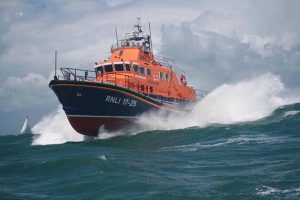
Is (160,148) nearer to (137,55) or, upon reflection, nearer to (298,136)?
(298,136)

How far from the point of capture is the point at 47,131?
1883 centimetres

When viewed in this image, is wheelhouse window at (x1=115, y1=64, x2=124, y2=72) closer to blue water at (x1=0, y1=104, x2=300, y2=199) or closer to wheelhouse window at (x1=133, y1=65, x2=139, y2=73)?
wheelhouse window at (x1=133, y1=65, x2=139, y2=73)

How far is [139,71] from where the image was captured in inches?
699

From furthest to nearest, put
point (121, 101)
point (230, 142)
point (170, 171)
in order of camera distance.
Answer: point (121, 101), point (230, 142), point (170, 171)

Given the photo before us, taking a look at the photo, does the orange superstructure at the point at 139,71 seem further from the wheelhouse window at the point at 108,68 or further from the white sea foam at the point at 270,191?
the white sea foam at the point at 270,191

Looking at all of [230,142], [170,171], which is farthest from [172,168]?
[230,142]

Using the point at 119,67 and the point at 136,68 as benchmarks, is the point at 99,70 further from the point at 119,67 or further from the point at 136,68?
the point at 136,68

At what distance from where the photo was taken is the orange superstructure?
1748 centimetres

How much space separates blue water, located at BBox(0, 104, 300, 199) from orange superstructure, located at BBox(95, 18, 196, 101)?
436 cm

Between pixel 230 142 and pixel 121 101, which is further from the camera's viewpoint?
pixel 121 101

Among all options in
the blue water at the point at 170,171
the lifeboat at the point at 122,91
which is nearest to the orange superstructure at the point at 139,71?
the lifeboat at the point at 122,91

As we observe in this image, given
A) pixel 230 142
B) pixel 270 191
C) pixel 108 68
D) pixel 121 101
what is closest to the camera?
pixel 270 191

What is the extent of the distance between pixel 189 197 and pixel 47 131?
13.7m

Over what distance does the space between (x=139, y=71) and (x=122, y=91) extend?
2.20 meters
